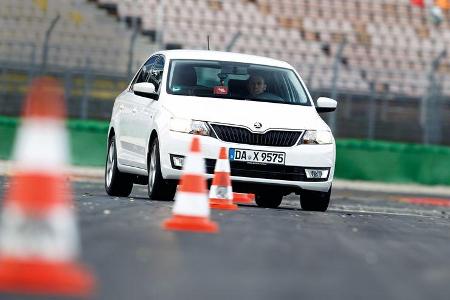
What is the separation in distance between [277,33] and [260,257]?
904 inches

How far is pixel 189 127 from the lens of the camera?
12.8 meters

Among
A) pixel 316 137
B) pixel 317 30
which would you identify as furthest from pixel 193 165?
pixel 317 30

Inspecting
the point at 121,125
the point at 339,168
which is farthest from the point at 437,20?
the point at 121,125

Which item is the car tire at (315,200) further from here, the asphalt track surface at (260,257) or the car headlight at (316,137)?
the asphalt track surface at (260,257)

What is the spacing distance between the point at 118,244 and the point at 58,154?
2.37m

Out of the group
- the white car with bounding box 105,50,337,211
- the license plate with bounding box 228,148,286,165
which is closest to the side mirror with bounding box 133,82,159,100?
the white car with bounding box 105,50,337,211

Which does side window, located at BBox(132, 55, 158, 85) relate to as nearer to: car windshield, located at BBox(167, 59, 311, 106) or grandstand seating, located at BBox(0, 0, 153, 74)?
car windshield, located at BBox(167, 59, 311, 106)

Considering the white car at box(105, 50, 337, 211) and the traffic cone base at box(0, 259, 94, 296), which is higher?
the traffic cone base at box(0, 259, 94, 296)

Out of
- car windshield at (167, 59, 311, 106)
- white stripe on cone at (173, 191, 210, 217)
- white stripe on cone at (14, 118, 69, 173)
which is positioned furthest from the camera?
car windshield at (167, 59, 311, 106)

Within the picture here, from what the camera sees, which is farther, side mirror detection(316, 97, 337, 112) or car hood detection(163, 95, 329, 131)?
side mirror detection(316, 97, 337, 112)

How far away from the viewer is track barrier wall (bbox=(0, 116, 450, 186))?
23812 millimetres

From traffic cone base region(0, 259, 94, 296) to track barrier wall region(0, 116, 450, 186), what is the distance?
1815 centimetres

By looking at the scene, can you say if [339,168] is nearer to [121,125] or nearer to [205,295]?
[121,125]

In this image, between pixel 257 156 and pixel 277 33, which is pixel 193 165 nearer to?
pixel 257 156
